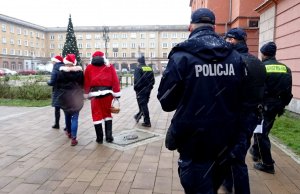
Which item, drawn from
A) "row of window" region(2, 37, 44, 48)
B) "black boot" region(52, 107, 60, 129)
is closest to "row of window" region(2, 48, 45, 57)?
"row of window" region(2, 37, 44, 48)

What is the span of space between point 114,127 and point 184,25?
248 ft

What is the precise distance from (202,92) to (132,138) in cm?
433

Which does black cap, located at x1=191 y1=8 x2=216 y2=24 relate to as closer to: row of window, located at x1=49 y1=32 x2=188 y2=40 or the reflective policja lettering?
the reflective policja lettering

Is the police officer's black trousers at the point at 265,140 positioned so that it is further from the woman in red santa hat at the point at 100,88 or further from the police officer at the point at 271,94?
the woman in red santa hat at the point at 100,88

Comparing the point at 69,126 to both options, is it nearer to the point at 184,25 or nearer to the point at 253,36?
the point at 253,36

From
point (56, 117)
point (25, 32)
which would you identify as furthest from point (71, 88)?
point (25, 32)

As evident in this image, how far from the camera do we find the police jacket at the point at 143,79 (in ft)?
26.3

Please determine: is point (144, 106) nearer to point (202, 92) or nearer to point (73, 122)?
point (73, 122)

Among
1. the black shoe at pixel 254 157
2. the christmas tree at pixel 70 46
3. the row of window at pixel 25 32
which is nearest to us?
the black shoe at pixel 254 157

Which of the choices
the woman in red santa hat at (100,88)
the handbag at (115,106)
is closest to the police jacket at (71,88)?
the woman in red santa hat at (100,88)

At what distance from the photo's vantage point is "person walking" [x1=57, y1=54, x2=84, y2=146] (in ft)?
20.4

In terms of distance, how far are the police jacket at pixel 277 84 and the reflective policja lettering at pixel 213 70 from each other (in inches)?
90.0

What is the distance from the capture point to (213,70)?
2.38 meters

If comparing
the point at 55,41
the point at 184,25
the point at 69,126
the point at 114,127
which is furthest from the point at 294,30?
the point at 55,41
